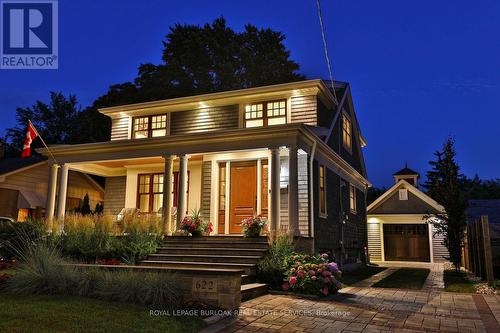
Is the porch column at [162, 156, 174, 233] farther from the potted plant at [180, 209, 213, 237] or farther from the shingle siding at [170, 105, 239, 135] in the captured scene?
the shingle siding at [170, 105, 239, 135]

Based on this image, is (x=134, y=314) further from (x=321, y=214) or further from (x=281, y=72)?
(x=281, y=72)

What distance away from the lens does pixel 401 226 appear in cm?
2383

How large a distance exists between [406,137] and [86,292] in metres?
187

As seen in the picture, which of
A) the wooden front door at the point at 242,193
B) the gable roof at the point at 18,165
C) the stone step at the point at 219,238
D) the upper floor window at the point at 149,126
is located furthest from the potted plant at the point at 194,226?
the gable roof at the point at 18,165

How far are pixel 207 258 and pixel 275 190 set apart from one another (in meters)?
2.43

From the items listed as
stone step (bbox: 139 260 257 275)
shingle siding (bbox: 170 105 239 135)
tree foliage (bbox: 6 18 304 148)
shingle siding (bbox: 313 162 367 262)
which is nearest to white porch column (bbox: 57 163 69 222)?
shingle siding (bbox: 170 105 239 135)

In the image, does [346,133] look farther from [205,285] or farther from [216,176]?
[205,285]

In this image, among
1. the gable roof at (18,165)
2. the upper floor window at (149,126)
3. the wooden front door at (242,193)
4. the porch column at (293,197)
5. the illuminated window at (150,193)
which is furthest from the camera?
the gable roof at (18,165)

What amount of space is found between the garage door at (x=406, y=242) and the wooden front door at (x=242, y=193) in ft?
46.2

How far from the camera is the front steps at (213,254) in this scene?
8344 mm

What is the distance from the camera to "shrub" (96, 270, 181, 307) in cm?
601

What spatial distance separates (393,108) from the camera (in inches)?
7106

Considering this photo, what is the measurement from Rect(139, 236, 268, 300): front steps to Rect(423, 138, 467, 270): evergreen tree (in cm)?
816

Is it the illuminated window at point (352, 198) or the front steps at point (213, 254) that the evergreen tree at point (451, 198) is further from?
the front steps at point (213, 254)
